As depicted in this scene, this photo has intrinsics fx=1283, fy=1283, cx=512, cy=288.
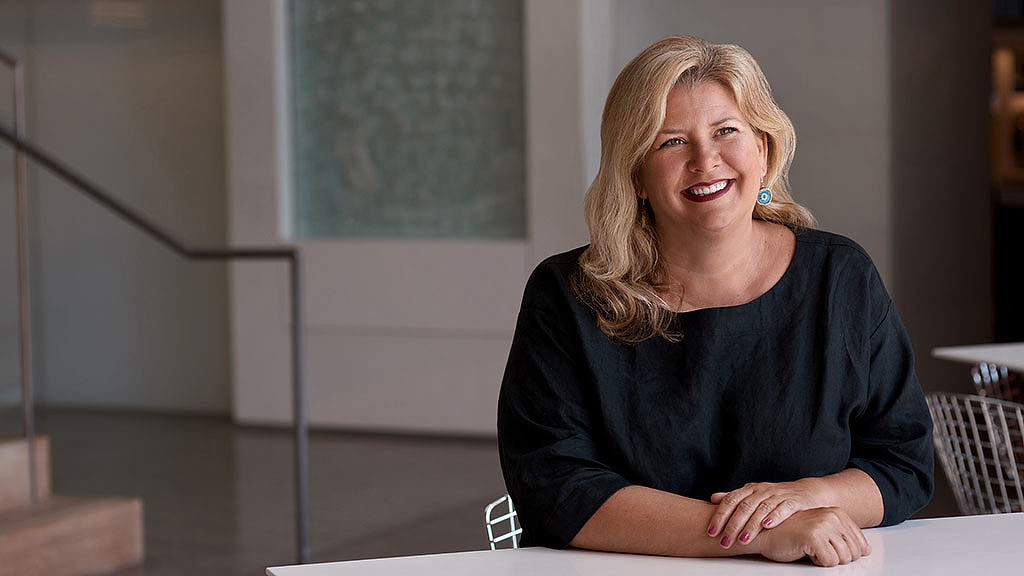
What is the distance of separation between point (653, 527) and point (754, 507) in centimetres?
14

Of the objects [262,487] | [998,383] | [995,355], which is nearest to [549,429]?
[995,355]

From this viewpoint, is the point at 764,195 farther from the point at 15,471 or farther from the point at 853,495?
the point at 15,471

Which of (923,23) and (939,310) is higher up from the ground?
(923,23)

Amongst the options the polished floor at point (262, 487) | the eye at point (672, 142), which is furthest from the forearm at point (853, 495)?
the polished floor at point (262, 487)

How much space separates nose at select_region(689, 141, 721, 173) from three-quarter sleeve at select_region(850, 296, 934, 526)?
0.34 metres

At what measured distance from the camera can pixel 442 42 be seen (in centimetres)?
628

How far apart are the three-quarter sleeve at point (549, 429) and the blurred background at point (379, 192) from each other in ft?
10.7

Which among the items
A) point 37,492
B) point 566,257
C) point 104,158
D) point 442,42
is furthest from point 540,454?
point 104,158

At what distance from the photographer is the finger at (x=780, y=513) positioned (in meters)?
Result: 1.62

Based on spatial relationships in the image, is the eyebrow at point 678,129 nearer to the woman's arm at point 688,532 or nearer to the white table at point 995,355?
the woman's arm at point 688,532

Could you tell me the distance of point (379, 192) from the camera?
647 cm

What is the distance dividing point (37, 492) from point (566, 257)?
2.78 m

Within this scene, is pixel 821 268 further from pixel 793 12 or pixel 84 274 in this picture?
pixel 84 274

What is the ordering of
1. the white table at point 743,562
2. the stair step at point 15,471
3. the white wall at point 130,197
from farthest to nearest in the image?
1. the white wall at point 130,197
2. the stair step at point 15,471
3. the white table at point 743,562
